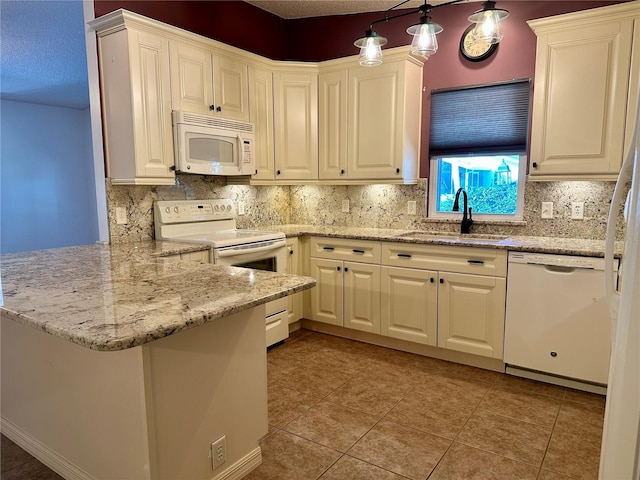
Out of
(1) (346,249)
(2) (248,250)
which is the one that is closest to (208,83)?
(2) (248,250)

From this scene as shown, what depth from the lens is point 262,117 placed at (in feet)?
11.9

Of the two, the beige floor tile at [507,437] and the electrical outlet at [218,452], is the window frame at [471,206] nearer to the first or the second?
the beige floor tile at [507,437]

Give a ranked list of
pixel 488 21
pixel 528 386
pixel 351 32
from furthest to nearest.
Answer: pixel 351 32, pixel 528 386, pixel 488 21

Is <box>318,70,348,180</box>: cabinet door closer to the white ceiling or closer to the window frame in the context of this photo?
the window frame

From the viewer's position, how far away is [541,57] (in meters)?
2.78

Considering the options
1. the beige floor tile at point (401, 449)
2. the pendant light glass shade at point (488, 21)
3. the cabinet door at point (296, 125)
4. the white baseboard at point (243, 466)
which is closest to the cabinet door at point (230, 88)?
the cabinet door at point (296, 125)

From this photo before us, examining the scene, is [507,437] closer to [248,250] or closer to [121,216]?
[248,250]

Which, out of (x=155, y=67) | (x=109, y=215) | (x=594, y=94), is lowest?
(x=109, y=215)

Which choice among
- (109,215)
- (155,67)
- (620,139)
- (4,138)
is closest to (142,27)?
(155,67)

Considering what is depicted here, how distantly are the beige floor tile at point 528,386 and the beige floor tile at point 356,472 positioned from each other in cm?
122

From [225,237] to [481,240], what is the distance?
1.86 meters

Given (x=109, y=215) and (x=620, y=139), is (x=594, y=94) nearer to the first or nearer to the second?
(x=620, y=139)

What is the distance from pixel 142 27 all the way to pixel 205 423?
7.84ft

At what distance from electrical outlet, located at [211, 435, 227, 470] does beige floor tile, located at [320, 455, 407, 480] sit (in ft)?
1.55
